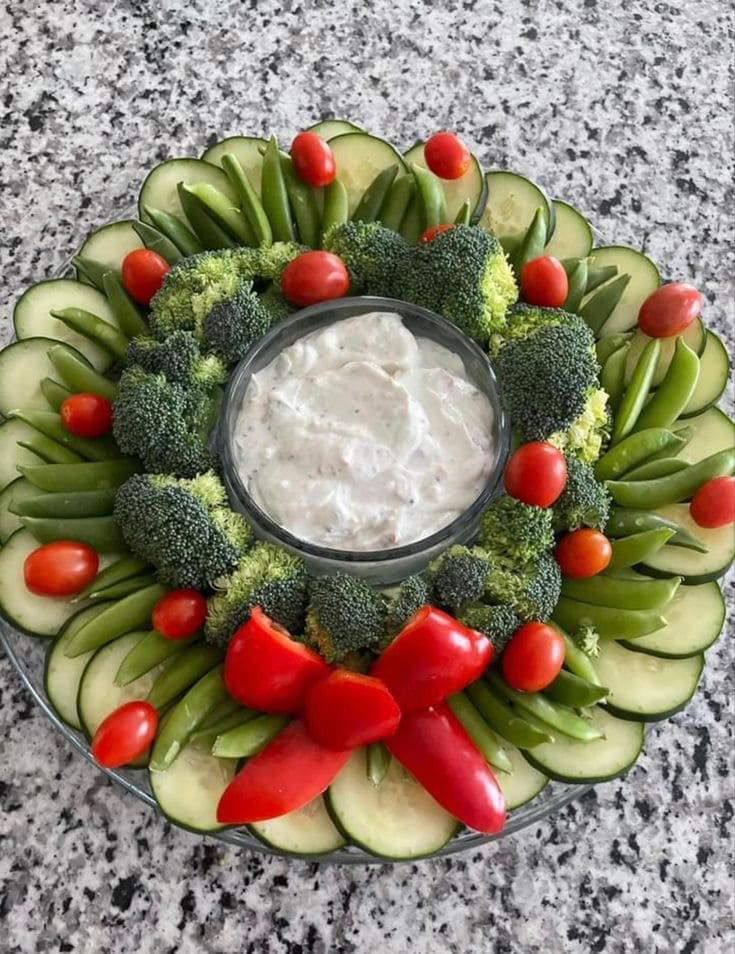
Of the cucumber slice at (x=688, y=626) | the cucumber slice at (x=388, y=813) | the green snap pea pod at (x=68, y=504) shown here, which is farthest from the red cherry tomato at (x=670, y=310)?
the green snap pea pod at (x=68, y=504)

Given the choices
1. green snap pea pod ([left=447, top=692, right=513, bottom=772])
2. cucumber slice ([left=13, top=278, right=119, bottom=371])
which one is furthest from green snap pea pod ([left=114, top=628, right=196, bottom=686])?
cucumber slice ([left=13, top=278, right=119, bottom=371])

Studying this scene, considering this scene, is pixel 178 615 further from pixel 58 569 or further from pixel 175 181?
pixel 175 181

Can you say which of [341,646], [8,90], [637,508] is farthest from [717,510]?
[8,90]

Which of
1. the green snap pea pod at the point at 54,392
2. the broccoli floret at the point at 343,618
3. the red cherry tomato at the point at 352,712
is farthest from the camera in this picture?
the green snap pea pod at the point at 54,392

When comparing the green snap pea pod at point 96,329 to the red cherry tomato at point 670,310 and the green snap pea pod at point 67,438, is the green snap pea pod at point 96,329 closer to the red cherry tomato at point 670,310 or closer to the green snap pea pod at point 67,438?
the green snap pea pod at point 67,438

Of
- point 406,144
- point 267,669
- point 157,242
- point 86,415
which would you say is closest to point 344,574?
point 267,669

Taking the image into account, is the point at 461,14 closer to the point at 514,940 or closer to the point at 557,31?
the point at 557,31

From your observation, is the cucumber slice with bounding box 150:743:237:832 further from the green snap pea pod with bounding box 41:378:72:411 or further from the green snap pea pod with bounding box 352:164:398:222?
the green snap pea pod with bounding box 352:164:398:222

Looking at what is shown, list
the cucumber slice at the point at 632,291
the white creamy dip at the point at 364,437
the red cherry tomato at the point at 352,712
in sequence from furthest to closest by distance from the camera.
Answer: the cucumber slice at the point at 632,291 → the white creamy dip at the point at 364,437 → the red cherry tomato at the point at 352,712
